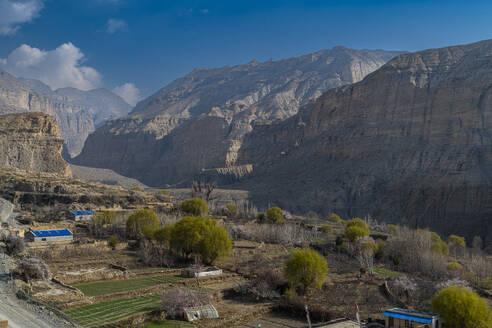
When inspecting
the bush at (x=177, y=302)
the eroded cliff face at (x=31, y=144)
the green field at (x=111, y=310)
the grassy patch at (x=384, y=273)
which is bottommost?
the grassy patch at (x=384, y=273)

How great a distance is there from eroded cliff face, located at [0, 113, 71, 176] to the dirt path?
75476 millimetres

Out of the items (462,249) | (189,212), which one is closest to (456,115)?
(462,249)

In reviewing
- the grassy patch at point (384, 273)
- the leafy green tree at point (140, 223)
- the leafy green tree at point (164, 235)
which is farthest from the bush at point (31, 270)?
the grassy patch at point (384, 273)

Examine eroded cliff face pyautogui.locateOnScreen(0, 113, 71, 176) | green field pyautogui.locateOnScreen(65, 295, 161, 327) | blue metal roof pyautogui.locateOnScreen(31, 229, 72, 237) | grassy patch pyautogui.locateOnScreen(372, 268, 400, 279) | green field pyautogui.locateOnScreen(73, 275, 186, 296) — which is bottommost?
grassy patch pyautogui.locateOnScreen(372, 268, 400, 279)

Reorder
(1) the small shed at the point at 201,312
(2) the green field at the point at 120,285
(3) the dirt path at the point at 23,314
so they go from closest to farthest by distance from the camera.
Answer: (3) the dirt path at the point at 23,314
(1) the small shed at the point at 201,312
(2) the green field at the point at 120,285

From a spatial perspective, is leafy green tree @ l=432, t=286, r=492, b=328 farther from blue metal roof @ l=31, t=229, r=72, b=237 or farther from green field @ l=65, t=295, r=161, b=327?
blue metal roof @ l=31, t=229, r=72, b=237

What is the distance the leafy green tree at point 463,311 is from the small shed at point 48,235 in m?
34.5

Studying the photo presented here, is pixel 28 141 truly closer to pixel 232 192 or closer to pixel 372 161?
pixel 232 192

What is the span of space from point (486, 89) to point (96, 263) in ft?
283

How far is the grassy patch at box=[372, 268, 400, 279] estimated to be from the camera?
3622 cm

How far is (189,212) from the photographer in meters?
59.8

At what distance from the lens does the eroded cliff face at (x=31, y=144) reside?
303ft

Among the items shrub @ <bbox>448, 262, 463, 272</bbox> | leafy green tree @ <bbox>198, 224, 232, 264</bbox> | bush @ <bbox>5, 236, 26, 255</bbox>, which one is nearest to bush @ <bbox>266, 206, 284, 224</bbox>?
shrub @ <bbox>448, 262, 463, 272</bbox>

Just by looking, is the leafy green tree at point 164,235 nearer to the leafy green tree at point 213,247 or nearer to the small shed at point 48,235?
the leafy green tree at point 213,247
